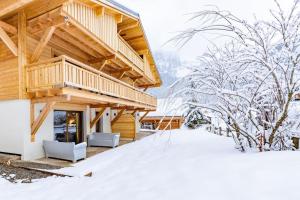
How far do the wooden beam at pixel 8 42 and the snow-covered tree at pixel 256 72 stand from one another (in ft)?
22.8

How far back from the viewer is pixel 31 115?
28.3 feet

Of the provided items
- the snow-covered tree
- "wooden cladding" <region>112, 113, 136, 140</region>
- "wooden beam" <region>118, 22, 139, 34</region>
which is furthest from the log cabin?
the snow-covered tree

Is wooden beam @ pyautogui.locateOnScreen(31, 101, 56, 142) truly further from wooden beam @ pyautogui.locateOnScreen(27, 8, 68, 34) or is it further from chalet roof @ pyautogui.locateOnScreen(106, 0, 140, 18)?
chalet roof @ pyautogui.locateOnScreen(106, 0, 140, 18)

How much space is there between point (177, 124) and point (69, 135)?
17751 mm

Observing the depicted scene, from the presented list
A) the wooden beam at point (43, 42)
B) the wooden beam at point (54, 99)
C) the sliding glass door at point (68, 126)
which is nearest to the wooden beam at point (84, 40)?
the wooden beam at point (43, 42)

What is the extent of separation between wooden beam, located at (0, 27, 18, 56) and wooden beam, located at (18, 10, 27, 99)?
0.55ft

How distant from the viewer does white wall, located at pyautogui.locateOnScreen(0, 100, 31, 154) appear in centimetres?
839

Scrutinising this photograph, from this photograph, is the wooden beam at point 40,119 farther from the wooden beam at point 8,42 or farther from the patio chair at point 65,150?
the wooden beam at point 8,42

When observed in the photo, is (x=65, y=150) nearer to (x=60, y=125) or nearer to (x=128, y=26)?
(x=60, y=125)

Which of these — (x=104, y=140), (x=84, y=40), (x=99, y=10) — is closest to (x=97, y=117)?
(x=104, y=140)

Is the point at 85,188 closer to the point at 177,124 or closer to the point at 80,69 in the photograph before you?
the point at 80,69

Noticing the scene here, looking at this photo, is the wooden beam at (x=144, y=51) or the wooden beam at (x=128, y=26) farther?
the wooden beam at (x=144, y=51)

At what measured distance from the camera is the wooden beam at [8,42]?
812 cm

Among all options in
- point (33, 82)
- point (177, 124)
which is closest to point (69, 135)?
point (33, 82)
